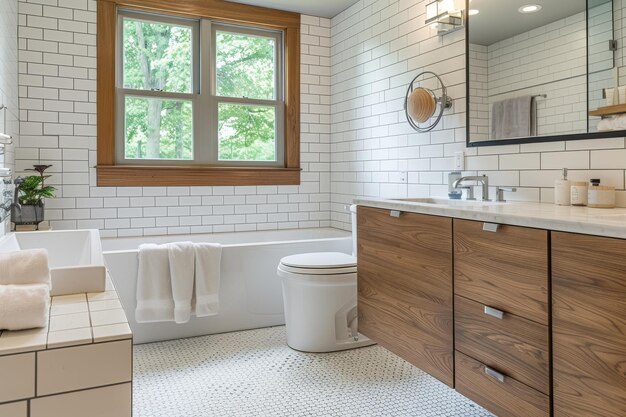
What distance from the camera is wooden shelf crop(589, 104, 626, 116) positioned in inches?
74.2

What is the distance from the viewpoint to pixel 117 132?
363 centimetres

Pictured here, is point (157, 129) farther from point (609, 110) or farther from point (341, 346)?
point (609, 110)

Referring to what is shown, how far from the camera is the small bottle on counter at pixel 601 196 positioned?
184 centimetres

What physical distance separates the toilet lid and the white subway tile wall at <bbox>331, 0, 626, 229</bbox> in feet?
2.23

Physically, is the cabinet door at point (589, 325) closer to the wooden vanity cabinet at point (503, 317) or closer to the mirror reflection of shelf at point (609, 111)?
the wooden vanity cabinet at point (503, 317)

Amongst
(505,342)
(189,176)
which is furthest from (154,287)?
(505,342)

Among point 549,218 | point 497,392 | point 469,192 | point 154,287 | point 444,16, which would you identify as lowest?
point 497,392

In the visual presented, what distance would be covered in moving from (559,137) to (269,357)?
1907mm

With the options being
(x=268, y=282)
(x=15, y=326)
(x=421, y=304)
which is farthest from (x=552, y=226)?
(x=268, y=282)

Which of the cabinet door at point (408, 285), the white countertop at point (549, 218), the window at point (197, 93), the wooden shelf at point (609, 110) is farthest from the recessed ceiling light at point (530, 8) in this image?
the window at point (197, 93)

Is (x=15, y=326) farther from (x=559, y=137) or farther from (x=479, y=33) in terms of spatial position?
(x=479, y=33)

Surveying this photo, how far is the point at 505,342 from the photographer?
151cm

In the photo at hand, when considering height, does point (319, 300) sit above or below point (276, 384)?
above

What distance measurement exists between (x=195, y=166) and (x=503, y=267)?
9.39 ft
